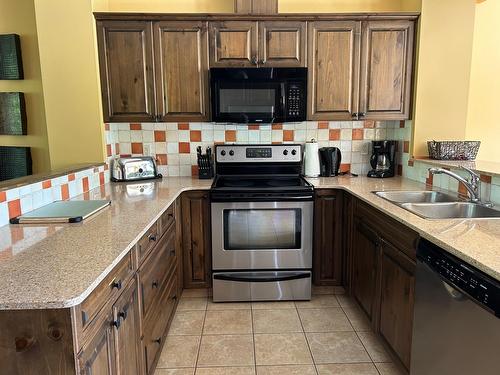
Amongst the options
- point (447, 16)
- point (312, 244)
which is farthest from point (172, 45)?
point (447, 16)

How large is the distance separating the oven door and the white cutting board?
945 mm

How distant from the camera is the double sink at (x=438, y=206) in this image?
2.02 meters

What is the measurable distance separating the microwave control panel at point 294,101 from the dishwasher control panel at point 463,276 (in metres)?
1.62

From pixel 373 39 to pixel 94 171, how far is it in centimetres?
236

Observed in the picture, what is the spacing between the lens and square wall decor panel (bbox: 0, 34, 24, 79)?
2.81 m

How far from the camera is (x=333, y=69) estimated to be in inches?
117

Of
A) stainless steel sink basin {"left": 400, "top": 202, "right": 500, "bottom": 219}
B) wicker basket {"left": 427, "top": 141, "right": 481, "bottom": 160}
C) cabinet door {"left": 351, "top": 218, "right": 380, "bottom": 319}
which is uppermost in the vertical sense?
wicker basket {"left": 427, "top": 141, "right": 481, "bottom": 160}

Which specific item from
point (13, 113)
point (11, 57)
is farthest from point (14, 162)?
point (11, 57)

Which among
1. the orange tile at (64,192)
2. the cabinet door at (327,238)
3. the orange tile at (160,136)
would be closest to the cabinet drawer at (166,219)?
the orange tile at (64,192)

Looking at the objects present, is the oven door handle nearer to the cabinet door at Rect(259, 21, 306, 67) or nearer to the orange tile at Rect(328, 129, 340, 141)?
the orange tile at Rect(328, 129, 340, 141)

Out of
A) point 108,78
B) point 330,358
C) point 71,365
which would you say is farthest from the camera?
point 108,78

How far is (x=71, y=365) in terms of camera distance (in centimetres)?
102

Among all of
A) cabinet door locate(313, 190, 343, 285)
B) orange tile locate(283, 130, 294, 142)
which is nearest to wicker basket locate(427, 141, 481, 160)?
cabinet door locate(313, 190, 343, 285)

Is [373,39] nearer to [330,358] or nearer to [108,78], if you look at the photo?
[108,78]
